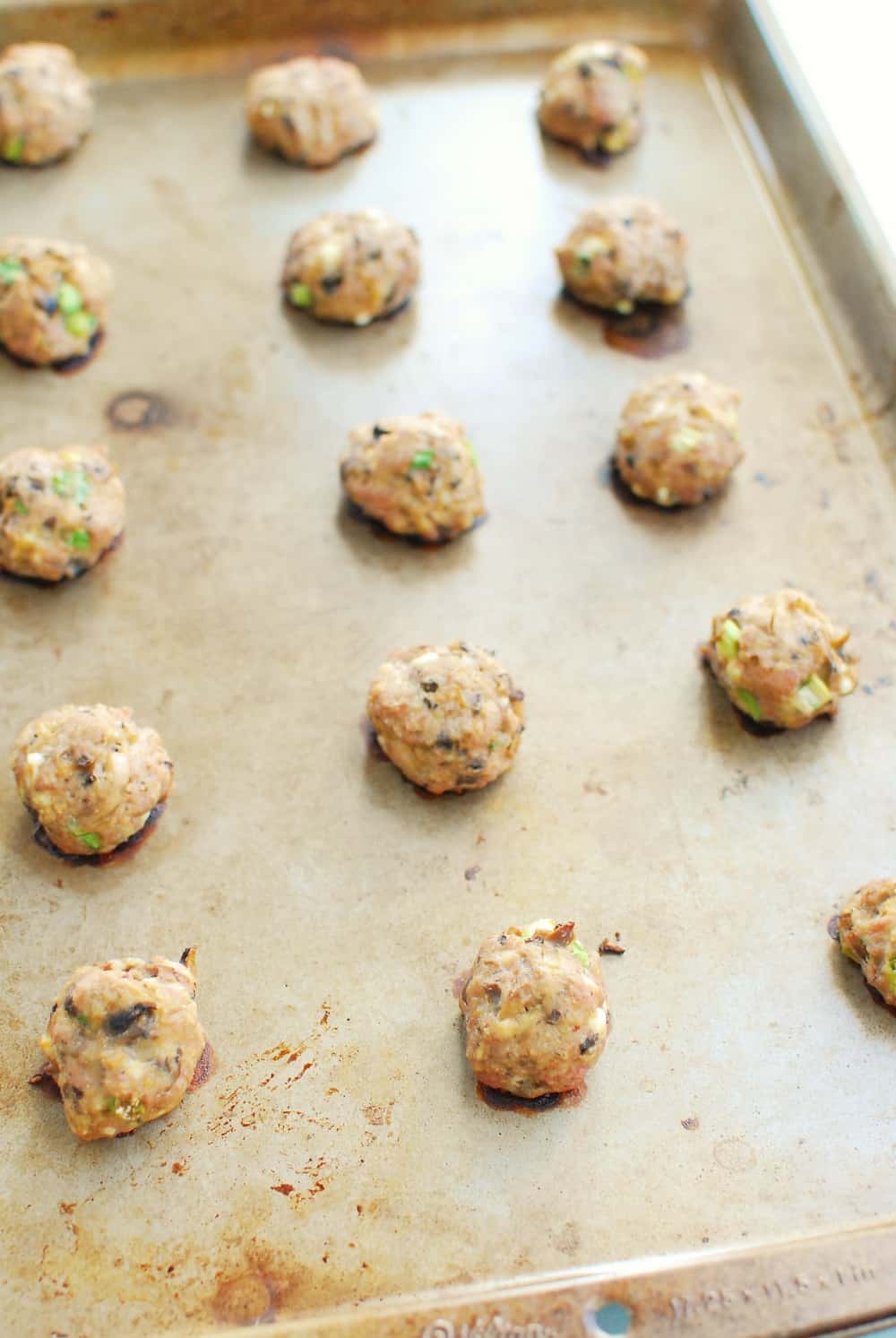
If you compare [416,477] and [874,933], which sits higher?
[416,477]

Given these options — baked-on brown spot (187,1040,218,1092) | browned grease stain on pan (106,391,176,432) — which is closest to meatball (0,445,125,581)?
browned grease stain on pan (106,391,176,432)

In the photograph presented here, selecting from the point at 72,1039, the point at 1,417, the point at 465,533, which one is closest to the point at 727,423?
the point at 465,533

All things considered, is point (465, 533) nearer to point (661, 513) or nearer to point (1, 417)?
point (661, 513)

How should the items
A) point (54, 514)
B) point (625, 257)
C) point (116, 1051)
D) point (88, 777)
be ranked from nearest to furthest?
point (116, 1051)
point (88, 777)
point (54, 514)
point (625, 257)

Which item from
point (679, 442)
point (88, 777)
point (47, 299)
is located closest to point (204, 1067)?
point (88, 777)

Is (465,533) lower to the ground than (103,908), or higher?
higher

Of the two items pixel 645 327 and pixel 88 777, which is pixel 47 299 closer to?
pixel 88 777
